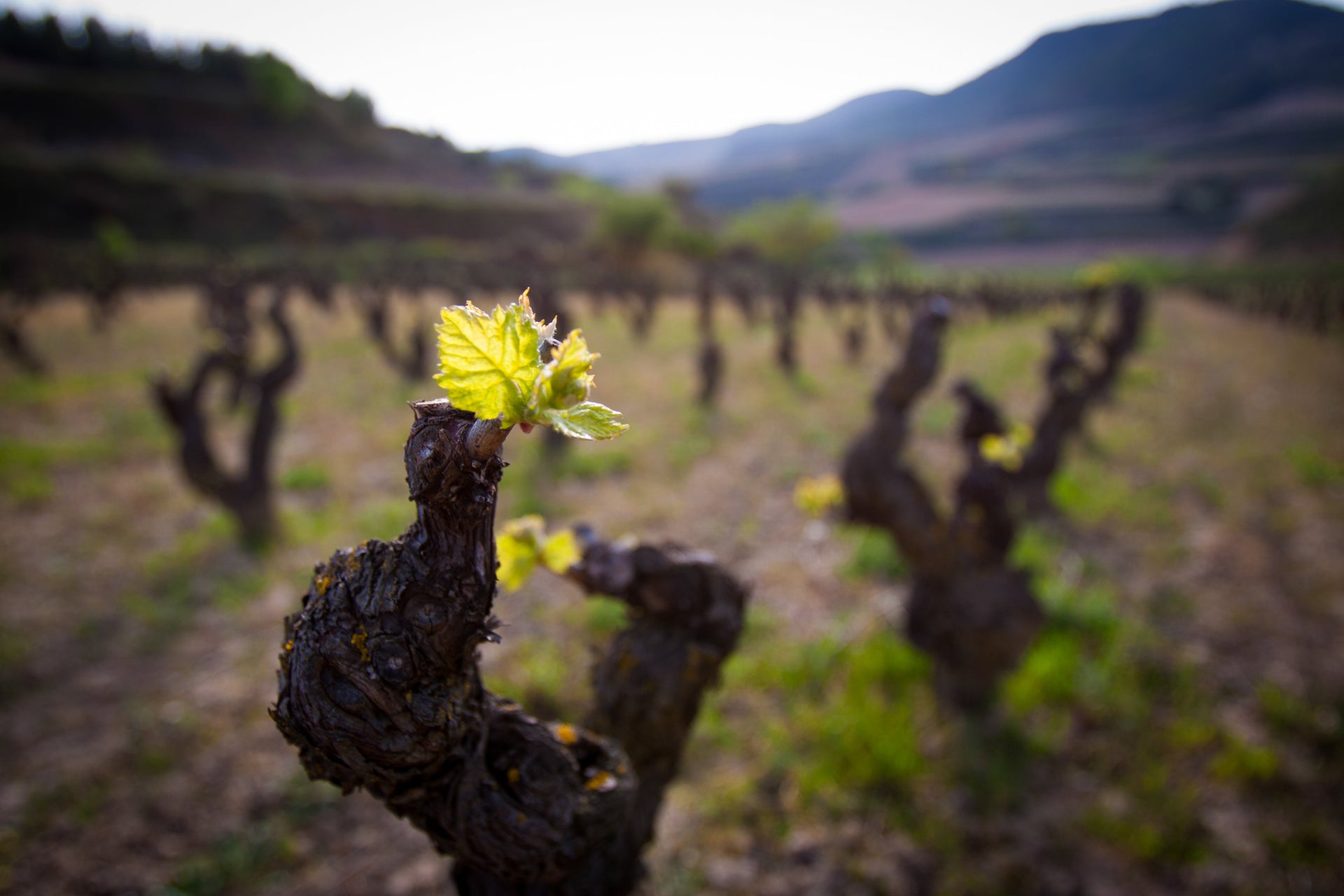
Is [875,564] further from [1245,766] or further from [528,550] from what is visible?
[528,550]

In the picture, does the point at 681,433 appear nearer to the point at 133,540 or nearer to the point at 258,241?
the point at 133,540

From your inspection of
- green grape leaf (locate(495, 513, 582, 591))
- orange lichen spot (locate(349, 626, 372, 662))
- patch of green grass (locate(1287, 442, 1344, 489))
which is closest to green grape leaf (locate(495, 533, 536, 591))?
green grape leaf (locate(495, 513, 582, 591))

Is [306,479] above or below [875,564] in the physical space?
above

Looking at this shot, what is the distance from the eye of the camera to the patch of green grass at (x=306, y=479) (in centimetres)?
794

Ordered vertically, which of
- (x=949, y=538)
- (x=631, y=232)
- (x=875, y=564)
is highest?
(x=631, y=232)

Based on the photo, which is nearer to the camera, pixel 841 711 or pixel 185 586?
pixel 841 711

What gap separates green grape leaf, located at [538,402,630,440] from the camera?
0.91 m

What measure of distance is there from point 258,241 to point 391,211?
377 inches

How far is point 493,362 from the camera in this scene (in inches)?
38.7

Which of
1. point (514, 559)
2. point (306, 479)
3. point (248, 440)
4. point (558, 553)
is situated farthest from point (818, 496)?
point (306, 479)

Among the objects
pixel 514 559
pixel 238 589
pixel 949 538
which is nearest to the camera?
pixel 514 559

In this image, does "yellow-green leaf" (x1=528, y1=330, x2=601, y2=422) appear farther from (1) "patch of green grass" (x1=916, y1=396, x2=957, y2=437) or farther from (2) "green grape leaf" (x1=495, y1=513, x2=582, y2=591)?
(1) "patch of green grass" (x1=916, y1=396, x2=957, y2=437)

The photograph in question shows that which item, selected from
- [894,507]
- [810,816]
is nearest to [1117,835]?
[810,816]

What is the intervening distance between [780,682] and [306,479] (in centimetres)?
674
